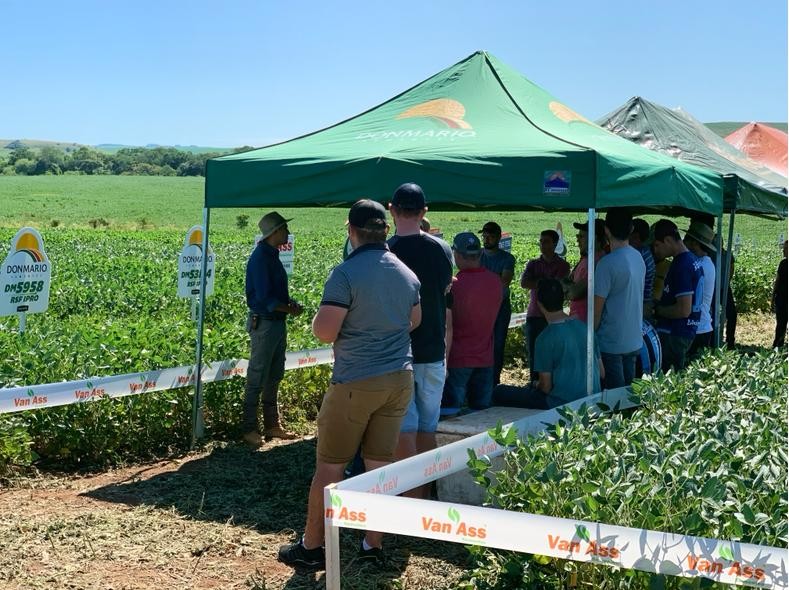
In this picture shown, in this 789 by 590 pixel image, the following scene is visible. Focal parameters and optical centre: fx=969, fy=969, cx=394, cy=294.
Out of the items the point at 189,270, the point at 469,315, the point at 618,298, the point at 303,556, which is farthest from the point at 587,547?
the point at 189,270

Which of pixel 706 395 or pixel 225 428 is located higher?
pixel 706 395

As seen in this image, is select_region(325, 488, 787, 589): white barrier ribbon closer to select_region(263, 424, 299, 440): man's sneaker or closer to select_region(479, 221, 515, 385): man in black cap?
select_region(263, 424, 299, 440): man's sneaker

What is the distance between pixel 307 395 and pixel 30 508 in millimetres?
3413

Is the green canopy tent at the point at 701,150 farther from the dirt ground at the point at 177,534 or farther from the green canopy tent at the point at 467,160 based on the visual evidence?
the dirt ground at the point at 177,534

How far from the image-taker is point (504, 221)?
64688 mm

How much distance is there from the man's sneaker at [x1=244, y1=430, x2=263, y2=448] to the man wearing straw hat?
407 cm

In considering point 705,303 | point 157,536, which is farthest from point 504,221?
point 157,536

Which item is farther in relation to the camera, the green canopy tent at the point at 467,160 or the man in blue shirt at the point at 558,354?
the man in blue shirt at the point at 558,354

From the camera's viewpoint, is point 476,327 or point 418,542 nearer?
point 418,542

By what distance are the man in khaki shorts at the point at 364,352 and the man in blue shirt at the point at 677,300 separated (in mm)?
3950

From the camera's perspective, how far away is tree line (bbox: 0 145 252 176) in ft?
352

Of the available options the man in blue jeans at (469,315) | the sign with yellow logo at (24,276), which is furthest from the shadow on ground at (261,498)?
the sign with yellow logo at (24,276)

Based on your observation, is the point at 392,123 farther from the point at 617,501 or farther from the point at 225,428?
the point at 617,501

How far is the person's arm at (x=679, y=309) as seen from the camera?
8.39 metres
